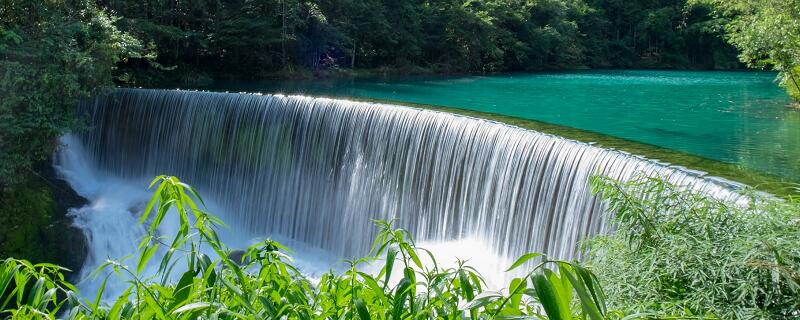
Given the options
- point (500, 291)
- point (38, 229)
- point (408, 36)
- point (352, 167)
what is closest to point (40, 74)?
point (38, 229)

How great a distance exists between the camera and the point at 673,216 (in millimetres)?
3682

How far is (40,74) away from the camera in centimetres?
1018

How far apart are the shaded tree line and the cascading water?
500cm

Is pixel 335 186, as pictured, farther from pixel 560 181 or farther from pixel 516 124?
pixel 560 181

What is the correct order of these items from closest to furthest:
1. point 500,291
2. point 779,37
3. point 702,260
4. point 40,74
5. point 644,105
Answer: point 500,291 < point 702,260 < point 40,74 < point 779,37 < point 644,105

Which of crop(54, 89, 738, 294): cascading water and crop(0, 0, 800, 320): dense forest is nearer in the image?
crop(0, 0, 800, 320): dense forest

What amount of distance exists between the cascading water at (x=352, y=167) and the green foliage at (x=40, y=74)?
74.1 inches

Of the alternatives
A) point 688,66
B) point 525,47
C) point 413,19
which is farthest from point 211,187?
point 688,66

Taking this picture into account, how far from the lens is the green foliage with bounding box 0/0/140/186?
32.0ft

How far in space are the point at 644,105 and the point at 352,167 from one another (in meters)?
9.83

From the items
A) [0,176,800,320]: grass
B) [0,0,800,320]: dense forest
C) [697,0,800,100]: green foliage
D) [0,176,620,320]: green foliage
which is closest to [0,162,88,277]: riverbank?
[0,0,800,320]: dense forest

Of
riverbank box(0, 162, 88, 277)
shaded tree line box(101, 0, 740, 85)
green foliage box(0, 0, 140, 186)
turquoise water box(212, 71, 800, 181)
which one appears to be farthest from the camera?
shaded tree line box(101, 0, 740, 85)

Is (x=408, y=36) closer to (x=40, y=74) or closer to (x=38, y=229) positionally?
(x=40, y=74)

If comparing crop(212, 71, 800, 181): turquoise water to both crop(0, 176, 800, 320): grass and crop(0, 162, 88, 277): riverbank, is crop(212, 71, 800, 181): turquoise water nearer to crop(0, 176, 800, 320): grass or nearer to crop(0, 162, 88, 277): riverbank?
crop(0, 176, 800, 320): grass
